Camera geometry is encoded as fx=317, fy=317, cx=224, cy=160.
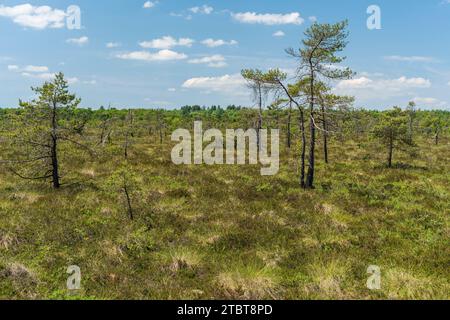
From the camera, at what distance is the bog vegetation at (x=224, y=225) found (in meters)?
7.24

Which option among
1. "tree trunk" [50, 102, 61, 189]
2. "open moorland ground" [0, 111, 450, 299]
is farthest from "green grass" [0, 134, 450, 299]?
"tree trunk" [50, 102, 61, 189]

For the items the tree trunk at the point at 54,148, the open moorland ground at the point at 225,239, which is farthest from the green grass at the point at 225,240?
the tree trunk at the point at 54,148

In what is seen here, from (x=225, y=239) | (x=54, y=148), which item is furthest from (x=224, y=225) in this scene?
(x=54, y=148)

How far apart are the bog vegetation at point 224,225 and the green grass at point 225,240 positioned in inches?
1.7

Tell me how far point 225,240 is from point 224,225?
1.38 meters

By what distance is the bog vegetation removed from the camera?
7242 mm

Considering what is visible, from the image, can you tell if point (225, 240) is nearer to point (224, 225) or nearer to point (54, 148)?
point (224, 225)

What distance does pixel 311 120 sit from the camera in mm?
16875

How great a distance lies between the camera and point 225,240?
32.2 feet

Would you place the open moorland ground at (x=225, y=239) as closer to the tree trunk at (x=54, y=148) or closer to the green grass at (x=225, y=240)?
the green grass at (x=225, y=240)

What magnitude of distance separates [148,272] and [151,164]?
642 inches

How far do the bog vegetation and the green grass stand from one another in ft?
0.14

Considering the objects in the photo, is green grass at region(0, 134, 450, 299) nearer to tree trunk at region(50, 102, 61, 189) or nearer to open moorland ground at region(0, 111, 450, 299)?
open moorland ground at region(0, 111, 450, 299)
